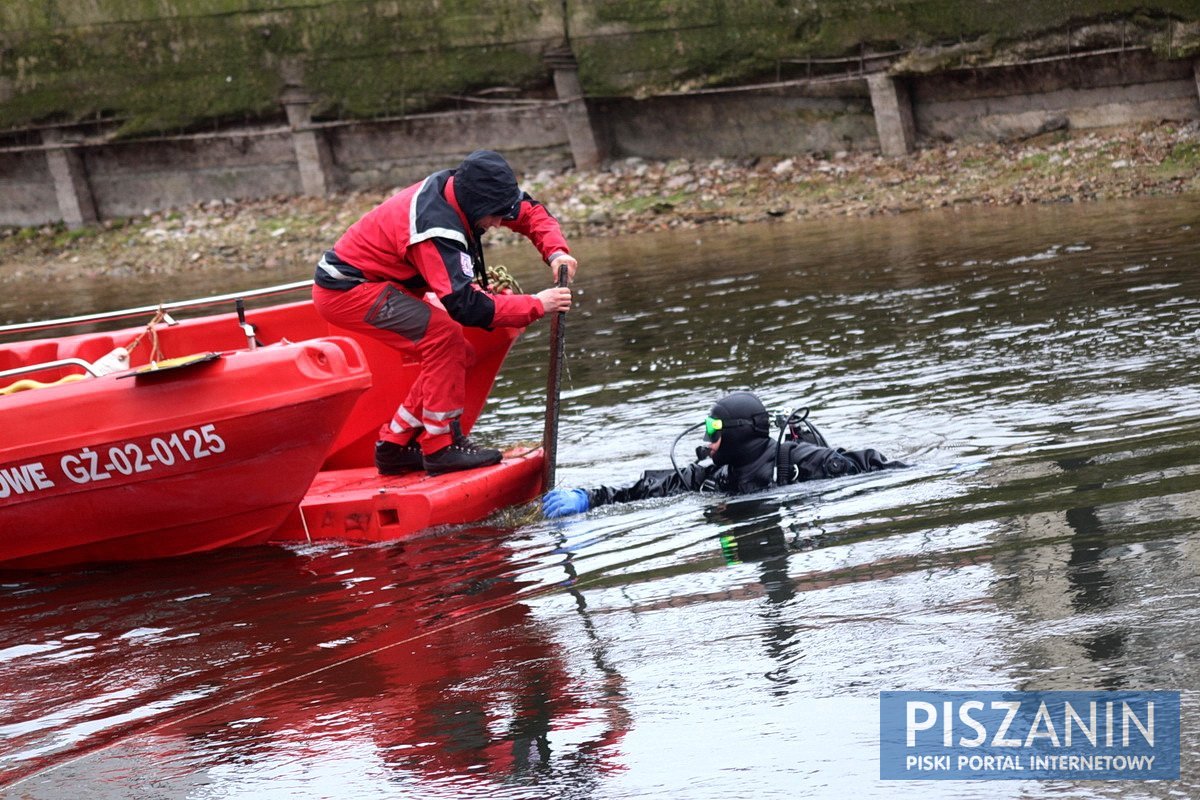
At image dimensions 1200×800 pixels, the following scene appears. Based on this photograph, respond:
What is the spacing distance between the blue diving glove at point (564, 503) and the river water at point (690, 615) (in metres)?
0.06

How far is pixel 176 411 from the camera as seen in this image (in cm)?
639

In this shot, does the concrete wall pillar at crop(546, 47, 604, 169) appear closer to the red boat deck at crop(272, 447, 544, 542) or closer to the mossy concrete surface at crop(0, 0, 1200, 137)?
the mossy concrete surface at crop(0, 0, 1200, 137)

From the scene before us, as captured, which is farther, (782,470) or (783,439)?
(783,439)

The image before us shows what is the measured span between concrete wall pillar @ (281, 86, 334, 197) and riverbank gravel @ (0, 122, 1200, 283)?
0.23 meters

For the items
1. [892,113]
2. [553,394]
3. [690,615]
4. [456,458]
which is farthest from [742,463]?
[892,113]

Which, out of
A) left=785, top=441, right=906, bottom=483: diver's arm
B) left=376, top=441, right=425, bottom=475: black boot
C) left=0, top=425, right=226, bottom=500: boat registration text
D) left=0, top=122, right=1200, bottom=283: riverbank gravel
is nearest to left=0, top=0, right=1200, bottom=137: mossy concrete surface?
left=0, top=122, right=1200, bottom=283: riverbank gravel

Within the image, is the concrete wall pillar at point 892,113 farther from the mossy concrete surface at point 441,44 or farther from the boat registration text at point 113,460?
the boat registration text at point 113,460

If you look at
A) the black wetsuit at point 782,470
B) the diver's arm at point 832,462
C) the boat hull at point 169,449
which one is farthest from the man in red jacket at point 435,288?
the diver's arm at point 832,462

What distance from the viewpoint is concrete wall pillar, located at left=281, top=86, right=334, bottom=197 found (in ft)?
61.4

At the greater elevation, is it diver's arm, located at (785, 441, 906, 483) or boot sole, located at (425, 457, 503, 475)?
boot sole, located at (425, 457, 503, 475)

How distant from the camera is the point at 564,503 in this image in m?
6.56

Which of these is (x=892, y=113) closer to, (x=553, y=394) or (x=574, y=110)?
(x=574, y=110)

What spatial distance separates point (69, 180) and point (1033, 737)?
18.3 m

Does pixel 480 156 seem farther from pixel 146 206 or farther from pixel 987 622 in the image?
pixel 146 206
